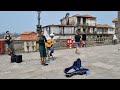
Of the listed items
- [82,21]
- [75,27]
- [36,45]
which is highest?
[82,21]

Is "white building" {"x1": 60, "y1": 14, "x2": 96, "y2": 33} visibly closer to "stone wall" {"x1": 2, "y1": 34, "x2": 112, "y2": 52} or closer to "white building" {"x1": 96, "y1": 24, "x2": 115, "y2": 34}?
"white building" {"x1": 96, "y1": 24, "x2": 115, "y2": 34}

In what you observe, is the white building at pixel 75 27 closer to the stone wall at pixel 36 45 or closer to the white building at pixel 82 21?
the white building at pixel 82 21

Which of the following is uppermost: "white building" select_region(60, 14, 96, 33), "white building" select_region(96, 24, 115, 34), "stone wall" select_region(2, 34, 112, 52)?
"white building" select_region(60, 14, 96, 33)

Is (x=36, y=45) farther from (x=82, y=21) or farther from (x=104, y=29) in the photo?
(x=104, y=29)

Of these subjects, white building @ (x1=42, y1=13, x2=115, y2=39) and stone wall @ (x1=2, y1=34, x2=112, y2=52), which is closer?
stone wall @ (x1=2, y1=34, x2=112, y2=52)

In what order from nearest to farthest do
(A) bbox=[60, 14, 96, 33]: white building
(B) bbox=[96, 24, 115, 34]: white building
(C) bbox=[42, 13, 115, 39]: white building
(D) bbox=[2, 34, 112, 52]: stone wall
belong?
(D) bbox=[2, 34, 112, 52]: stone wall < (C) bbox=[42, 13, 115, 39]: white building < (A) bbox=[60, 14, 96, 33]: white building < (B) bbox=[96, 24, 115, 34]: white building

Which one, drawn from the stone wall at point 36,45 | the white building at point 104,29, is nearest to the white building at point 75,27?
the white building at point 104,29

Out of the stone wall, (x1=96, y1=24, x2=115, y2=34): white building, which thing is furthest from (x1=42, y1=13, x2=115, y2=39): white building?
the stone wall

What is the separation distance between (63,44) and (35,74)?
11.9 meters

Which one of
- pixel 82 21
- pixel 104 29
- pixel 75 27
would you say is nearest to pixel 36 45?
Result: pixel 75 27
